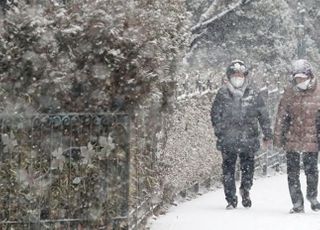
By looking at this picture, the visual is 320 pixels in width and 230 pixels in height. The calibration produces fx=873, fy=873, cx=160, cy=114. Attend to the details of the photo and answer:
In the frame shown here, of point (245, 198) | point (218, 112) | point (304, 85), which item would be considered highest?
point (304, 85)

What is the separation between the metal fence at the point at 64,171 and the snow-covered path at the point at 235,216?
7.57ft

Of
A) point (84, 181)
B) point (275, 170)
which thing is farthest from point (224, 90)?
point (275, 170)

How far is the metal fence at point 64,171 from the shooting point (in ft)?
21.7

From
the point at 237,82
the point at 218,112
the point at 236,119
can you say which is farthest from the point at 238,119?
the point at 237,82

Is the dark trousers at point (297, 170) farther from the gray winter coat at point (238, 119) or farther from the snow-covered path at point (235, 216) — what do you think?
the gray winter coat at point (238, 119)

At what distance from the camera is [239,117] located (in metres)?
10.4

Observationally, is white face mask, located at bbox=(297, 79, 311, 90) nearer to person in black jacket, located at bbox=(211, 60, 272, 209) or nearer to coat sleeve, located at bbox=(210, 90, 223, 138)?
person in black jacket, located at bbox=(211, 60, 272, 209)

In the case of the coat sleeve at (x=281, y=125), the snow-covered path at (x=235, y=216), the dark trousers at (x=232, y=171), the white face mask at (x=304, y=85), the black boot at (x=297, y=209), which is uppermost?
the white face mask at (x=304, y=85)

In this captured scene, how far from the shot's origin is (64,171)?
669cm

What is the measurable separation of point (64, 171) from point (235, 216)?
374cm

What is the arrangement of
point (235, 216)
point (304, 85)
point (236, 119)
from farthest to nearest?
point (236, 119) < point (304, 85) < point (235, 216)

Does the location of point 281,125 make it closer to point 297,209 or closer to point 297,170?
point 297,170

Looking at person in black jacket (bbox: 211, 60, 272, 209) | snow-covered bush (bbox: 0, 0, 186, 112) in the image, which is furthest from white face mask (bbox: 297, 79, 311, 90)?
snow-covered bush (bbox: 0, 0, 186, 112)

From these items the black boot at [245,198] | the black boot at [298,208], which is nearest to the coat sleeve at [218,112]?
the black boot at [245,198]
